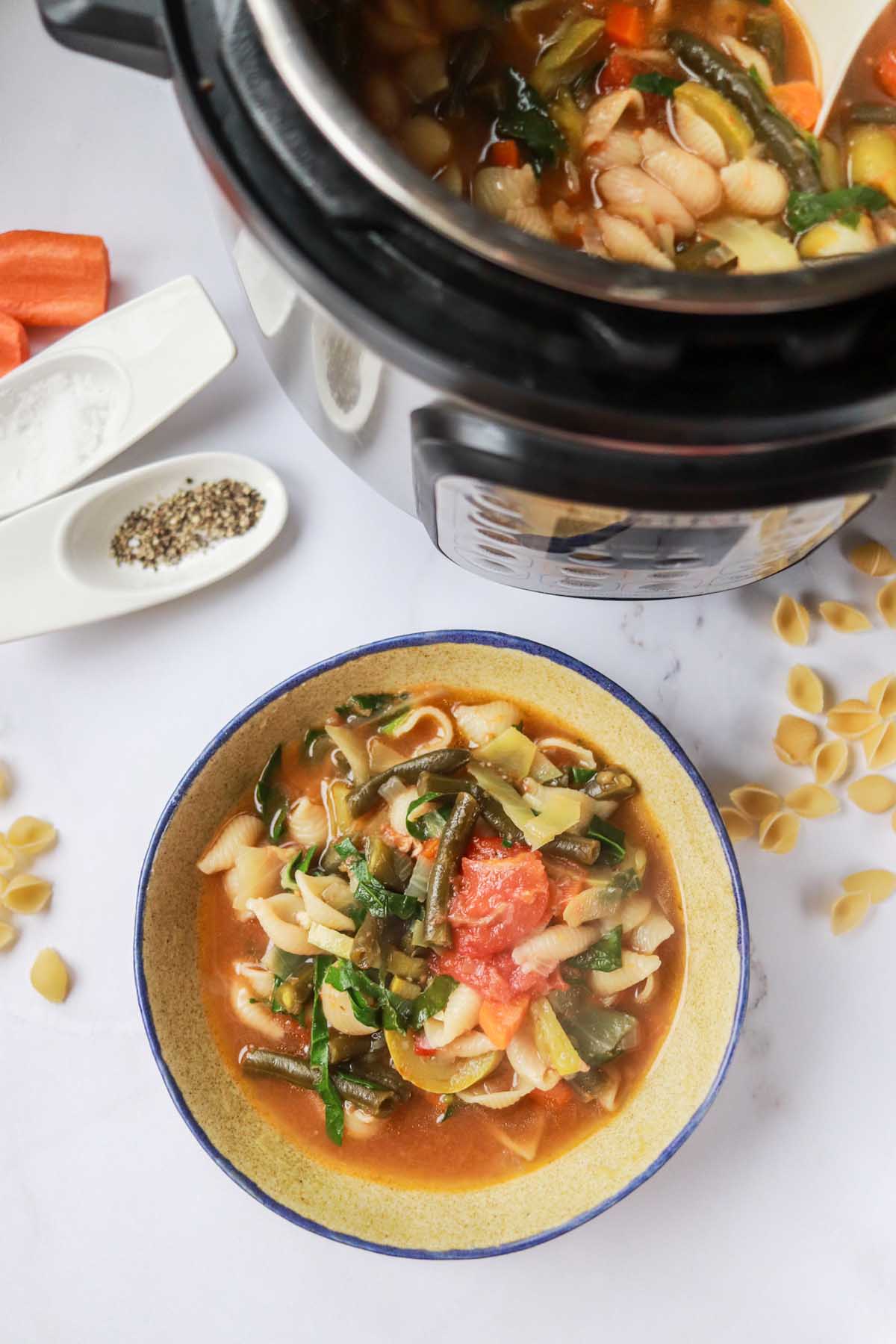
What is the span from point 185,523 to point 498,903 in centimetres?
77

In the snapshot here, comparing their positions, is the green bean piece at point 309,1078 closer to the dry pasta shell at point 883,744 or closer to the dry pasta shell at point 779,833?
the dry pasta shell at point 779,833

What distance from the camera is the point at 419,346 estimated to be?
→ 99cm

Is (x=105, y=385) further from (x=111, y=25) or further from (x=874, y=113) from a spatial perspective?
(x=874, y=113)

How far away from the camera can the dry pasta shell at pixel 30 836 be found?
1.86 metres

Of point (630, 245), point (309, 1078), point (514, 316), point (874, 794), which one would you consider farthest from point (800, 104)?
point (309, 1078)

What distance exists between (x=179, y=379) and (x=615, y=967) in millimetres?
1114

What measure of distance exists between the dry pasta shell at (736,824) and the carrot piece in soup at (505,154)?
38.1 inches

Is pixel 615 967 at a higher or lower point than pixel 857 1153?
higher

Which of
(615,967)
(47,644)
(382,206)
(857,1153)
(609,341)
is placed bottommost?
(857,1153)

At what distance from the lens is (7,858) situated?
185 cm

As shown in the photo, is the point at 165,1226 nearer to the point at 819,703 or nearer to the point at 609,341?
the point at 819,703

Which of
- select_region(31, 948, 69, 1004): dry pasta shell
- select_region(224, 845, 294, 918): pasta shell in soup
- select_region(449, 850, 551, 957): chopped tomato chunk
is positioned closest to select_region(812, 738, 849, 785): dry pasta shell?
select_region(449, 850, 551, 957): chopped tomato chunk

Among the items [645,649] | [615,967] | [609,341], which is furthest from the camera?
[645,649]

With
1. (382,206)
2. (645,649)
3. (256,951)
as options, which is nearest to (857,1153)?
(645,649)
